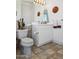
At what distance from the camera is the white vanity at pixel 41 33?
12.9ft

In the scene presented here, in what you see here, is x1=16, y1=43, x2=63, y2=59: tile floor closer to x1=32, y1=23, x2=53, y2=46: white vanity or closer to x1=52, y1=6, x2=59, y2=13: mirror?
x1=32, y1=23, x2=53, y2=46: white vanity

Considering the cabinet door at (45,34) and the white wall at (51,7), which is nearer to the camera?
the cabinet door at (45,34)

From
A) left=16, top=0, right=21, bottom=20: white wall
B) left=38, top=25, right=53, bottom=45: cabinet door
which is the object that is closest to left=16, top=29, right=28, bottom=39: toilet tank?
left=38, top=25, right=53, bottom=45: cabinet door

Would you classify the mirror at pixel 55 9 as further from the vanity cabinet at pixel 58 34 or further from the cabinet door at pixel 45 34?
the cabinet door at pixel 45 34

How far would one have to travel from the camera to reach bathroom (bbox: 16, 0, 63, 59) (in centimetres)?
391

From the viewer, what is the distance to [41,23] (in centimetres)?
429

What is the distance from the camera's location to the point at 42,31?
4055mm

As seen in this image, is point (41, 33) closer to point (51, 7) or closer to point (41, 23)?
Answer: point (41, 23)

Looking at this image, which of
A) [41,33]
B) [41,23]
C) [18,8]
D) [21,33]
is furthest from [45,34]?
[18,8]

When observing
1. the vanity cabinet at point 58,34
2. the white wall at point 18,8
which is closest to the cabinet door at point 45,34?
the vanity cabinet at point 58,34
